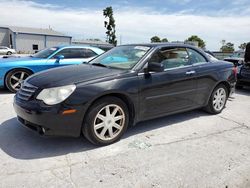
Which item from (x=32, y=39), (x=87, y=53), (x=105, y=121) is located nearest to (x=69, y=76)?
(x=105, y=121)

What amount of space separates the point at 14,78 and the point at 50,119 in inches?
168

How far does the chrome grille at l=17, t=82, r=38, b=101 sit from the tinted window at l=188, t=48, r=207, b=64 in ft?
9.59

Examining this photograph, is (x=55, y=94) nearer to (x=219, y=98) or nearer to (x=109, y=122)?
(x=109, y=122)

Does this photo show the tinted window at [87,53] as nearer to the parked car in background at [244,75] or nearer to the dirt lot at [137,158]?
the dirt lot at [137,158]

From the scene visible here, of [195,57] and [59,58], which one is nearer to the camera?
[195,57]

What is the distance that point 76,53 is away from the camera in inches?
296

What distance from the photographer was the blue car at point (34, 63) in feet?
21.3

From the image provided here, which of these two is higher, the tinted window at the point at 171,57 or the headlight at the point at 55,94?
the tinted window at the point at 171,57

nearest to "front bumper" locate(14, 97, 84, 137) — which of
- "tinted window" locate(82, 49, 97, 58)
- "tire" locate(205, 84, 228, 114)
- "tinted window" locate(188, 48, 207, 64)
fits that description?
"tinted window" locate(188, 48, 207, 64)

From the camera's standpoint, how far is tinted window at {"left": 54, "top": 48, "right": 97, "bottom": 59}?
730 centimetres

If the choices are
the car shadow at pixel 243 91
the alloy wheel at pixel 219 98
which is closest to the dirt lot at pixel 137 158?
the alloy wheel at pixel 219 98

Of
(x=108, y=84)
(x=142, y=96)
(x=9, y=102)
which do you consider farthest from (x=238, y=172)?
(x=9, y=102)

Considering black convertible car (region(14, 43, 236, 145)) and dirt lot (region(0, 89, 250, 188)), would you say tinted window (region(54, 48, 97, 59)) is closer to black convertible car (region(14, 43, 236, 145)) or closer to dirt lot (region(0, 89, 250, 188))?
black convertible car (region(14, 43, 236, 145))

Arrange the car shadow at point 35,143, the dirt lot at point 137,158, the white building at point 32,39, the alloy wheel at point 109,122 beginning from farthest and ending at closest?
the white building at point 32,39, the alloy wheel at point 109,122, the car shadow at point 35,143, the dirt lot at point 137,158
